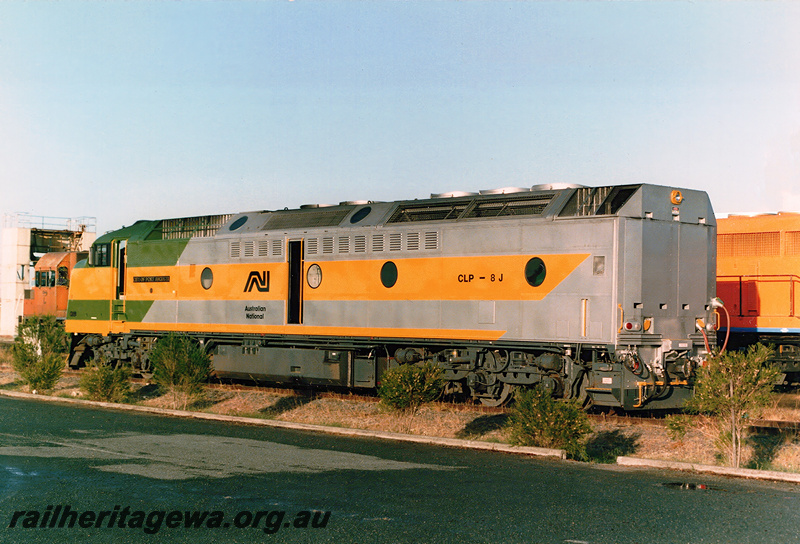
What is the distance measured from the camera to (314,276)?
20000 mm

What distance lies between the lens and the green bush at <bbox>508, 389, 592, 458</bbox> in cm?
1314

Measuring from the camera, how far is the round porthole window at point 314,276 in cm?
1991

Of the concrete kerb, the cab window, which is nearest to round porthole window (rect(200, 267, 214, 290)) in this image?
the concrete kerb

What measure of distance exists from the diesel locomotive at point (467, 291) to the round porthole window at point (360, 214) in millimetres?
39

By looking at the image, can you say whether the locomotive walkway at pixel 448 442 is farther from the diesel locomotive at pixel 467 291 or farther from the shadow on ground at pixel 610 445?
the diesel locomotive at pixel 467 291

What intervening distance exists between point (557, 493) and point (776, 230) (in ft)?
45.5

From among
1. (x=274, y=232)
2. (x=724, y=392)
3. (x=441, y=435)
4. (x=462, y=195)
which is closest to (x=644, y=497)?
(x=724, y=392)

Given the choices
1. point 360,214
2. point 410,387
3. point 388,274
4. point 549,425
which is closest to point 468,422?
point 410,387

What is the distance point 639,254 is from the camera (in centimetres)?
1541

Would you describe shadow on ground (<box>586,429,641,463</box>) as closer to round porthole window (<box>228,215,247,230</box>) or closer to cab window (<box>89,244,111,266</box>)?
round porthole window (<box>228,215,247,230</box>)

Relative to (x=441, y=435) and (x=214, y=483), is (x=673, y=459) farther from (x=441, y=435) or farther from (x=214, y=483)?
(x=214, y=483)
